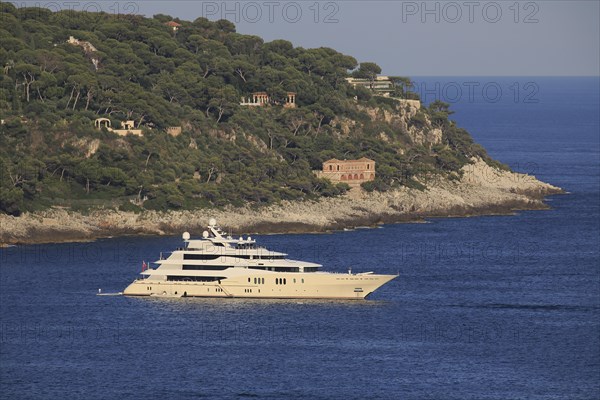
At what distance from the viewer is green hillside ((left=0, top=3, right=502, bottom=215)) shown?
159 m

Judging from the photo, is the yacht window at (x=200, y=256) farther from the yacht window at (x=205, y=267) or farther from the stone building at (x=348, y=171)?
the stone building at (x=348, y=171)

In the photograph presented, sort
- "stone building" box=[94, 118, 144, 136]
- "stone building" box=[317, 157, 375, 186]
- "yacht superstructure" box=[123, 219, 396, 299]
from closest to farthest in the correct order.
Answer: "yacht superstructure" box=[123, 219, 396, 299] → "stone building" box=[94, 118, 144, 136] → "stone building" box=[317, 157, 375, 186]

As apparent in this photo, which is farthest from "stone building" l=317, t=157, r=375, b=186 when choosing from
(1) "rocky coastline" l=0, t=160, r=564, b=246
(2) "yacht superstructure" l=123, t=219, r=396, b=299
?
(2) "yacht superstructure" l=123, t=219, r=396, b=299

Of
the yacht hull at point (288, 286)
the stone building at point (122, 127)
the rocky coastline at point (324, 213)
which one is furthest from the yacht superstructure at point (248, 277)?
the stone building at point (122, 127)

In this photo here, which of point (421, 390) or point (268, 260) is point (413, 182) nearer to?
point (268, 260)

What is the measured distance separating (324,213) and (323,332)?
58642 mm

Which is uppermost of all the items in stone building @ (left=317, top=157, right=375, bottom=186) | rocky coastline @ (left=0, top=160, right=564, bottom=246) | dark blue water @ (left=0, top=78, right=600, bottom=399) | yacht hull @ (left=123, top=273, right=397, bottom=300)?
stone building @ (left=317, top=157, right=375, bottom=186)

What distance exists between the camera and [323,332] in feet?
343

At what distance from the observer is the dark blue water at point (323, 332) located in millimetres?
91312

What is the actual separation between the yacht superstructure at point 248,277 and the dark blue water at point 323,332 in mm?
1234

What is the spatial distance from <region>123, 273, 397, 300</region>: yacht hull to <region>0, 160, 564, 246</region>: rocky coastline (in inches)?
1255

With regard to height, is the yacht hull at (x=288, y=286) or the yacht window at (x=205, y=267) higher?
the yacht window at (x=205, y=267)

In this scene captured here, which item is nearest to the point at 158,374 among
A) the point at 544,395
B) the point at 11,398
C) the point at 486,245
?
the point at 11,398

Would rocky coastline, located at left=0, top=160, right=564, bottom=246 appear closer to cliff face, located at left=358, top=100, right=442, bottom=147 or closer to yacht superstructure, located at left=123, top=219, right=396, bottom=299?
cliff face, located at left=358, top=100, right=442, bottom=147
